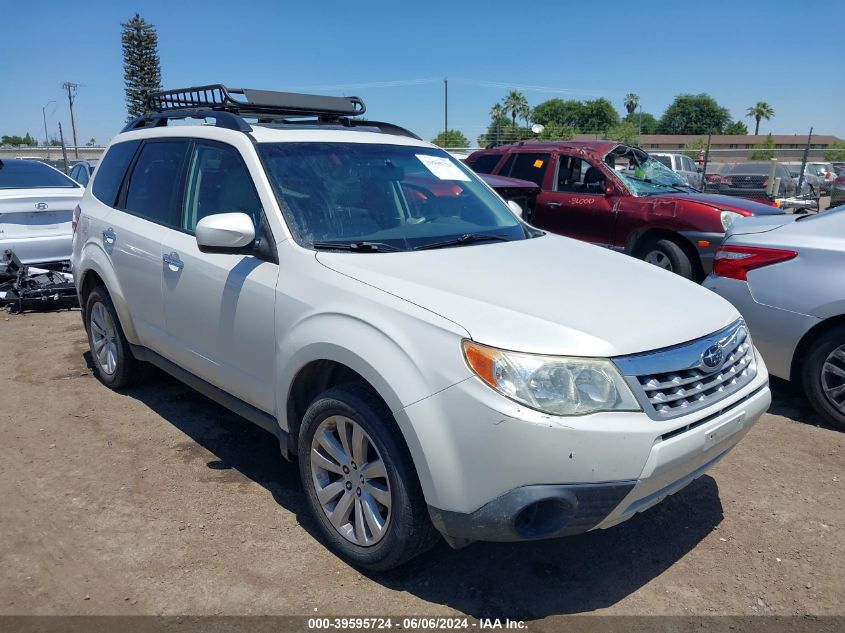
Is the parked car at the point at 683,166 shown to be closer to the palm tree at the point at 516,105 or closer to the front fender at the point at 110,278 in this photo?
the front fender at the point at 110,278

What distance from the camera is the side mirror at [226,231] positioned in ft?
10.2

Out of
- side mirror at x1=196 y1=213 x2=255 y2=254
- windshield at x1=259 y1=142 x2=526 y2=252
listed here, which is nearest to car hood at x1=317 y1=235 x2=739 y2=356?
windshield at x1=259 y1=142 x2=526 y2=252

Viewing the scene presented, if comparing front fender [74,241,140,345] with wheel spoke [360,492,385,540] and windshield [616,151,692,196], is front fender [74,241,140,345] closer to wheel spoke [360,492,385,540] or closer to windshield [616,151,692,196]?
wheel spoke [360,492,385,540]

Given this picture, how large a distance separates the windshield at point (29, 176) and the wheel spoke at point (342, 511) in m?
6.86

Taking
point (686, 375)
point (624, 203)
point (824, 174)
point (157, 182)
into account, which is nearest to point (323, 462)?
point (686, 375)

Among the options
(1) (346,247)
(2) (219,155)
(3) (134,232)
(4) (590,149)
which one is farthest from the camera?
(4) (590,149)

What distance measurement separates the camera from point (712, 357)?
2.73m

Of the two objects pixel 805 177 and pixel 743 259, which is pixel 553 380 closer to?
pixel 743 259

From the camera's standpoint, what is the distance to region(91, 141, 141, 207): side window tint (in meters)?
4.75

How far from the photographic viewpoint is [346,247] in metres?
3.17

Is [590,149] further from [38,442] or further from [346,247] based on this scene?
[38,442]

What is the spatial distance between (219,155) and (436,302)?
1.86 metres

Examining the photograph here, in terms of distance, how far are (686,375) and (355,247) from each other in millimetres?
1541

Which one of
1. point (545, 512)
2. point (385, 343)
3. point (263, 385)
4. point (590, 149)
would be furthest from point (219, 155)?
point (590, 149)
